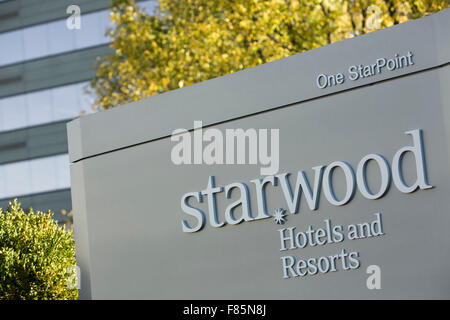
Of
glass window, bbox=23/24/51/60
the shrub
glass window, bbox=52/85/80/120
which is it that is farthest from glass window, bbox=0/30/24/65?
the shrub

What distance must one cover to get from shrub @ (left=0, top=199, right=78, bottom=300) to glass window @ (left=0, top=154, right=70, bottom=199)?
80.6 feet

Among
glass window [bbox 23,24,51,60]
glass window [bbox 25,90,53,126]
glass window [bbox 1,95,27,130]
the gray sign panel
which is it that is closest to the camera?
the gray sign panel

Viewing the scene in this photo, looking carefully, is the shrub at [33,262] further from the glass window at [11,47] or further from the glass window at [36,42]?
the glass window at [11,47]

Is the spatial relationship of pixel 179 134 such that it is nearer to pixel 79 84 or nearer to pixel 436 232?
pixel 436 232

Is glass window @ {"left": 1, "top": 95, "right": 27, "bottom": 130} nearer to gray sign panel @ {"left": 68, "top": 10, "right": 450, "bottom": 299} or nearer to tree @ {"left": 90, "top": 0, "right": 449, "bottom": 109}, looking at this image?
tree @ {"left": 90, "top": 0, "right": 449, "bottom": 109}

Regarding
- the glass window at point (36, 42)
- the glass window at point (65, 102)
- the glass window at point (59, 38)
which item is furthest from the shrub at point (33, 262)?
the glass window at point (36, 42)

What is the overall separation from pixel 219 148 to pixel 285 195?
75 centimetres

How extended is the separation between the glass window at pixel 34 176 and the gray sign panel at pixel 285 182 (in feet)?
93.9

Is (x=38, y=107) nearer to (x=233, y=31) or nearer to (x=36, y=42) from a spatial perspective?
(x=36, y=42)

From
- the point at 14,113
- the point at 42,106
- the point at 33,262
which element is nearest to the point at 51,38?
the point at 42,106

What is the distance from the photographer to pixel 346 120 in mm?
5582

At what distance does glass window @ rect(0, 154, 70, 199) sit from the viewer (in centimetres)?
3503

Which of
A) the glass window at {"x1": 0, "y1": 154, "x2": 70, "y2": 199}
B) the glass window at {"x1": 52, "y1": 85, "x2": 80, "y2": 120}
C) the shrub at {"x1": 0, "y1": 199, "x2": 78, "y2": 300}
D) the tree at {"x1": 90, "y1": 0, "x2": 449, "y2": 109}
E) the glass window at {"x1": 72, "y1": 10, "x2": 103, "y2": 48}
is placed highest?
the glass window at {"x1": 72, "y1": 10, "x2": 103, "y2": 48}

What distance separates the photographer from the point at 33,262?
32.7 feet
